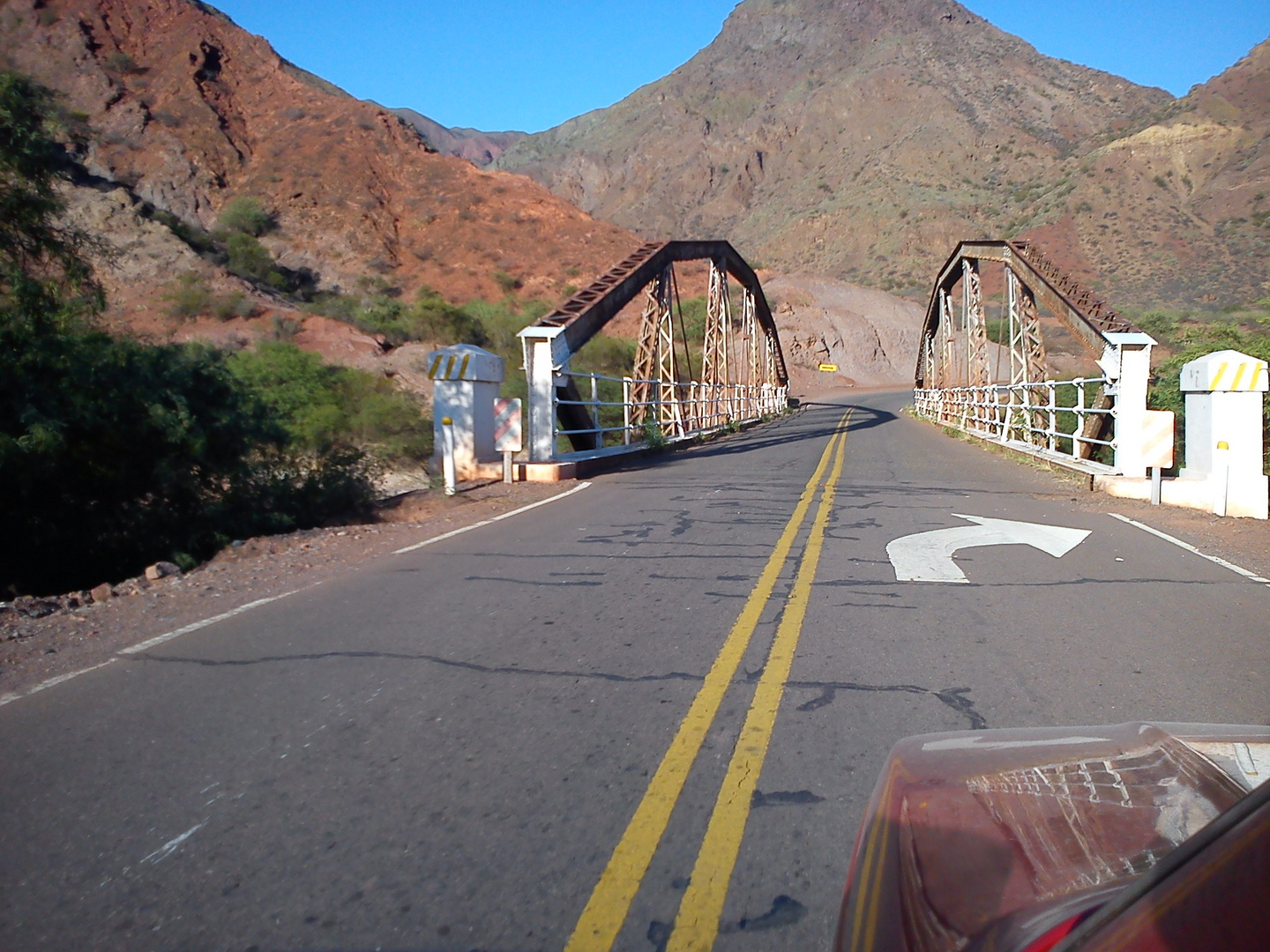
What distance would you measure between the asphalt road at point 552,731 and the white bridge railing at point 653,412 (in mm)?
9370

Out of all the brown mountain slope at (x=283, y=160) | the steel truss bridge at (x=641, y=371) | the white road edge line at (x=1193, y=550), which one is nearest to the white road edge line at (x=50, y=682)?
the white road edge line at (x=1193, y=550)

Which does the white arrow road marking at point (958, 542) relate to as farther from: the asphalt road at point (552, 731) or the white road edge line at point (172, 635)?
the white road edge line at point (172, 635)

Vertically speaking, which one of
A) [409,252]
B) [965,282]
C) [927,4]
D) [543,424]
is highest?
[927,4]

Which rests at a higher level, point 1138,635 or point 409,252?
point 409,252

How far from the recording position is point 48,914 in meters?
3.12

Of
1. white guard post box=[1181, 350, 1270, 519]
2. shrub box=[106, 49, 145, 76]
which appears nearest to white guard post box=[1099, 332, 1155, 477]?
white guard post box=[1181, 350, 1270, 519]

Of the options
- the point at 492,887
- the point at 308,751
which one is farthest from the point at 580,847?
the point at 308,751

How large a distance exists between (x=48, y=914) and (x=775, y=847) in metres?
2.42

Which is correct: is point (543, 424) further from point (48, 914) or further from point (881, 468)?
point (48, 914)

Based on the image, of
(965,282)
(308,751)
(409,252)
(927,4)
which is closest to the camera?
(308,751)

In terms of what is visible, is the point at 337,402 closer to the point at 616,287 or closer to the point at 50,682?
the point at 616,287

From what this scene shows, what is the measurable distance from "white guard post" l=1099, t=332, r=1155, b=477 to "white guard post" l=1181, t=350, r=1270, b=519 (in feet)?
5.95

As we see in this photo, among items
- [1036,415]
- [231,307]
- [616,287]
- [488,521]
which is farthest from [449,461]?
[231,307]

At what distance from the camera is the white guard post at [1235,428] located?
1144cm
